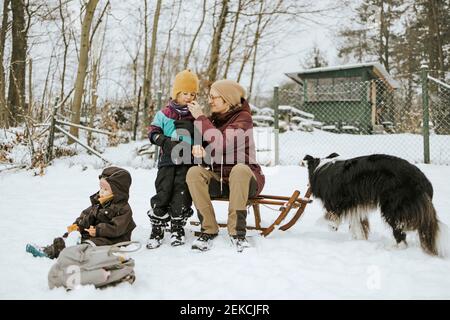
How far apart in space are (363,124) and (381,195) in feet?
40.7

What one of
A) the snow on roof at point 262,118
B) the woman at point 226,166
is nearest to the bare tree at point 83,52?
the snow on roof at point 262,118

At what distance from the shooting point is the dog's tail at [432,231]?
2.22 meters

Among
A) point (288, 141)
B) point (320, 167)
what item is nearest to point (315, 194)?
point (320, 167)

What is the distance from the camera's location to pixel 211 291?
6.11 ft

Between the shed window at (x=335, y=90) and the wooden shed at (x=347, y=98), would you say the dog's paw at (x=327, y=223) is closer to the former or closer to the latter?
the wooden shed at (x=347, y=98)

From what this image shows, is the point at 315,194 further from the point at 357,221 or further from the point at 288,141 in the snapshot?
the point at 288,141

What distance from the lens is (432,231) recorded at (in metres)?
2.24

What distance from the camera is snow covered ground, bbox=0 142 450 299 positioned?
1828 mm

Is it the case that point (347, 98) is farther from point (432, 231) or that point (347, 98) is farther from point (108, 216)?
point (108, 216)

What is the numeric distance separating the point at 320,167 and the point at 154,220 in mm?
1326

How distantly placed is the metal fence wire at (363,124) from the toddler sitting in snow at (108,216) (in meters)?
4.13
